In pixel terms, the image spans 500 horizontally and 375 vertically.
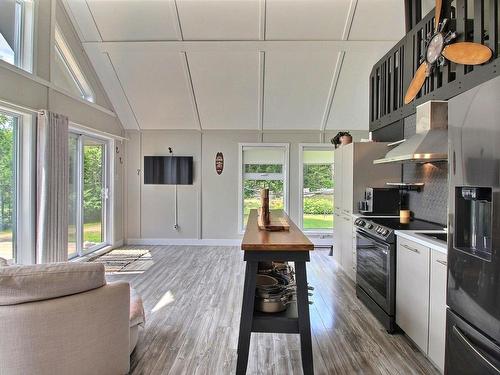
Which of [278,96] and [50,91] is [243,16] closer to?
[278,96]

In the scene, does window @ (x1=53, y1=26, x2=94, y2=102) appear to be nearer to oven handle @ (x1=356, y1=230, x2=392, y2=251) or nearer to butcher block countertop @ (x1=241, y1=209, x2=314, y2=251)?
butcher block countertop @ (x1=241, y1=209, x2=314, y2=251)

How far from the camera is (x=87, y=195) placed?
5.25 metres

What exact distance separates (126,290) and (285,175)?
4.79 meters

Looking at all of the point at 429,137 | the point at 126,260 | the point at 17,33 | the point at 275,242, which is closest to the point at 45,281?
the point at 275,242

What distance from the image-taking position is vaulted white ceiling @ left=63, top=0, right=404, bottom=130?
13.9 feet

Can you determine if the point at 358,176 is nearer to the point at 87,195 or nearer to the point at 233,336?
the point at 233,336

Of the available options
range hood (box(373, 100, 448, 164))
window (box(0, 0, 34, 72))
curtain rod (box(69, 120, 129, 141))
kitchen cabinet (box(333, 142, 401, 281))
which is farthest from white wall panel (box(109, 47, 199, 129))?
range hood (box(373, 100, 448, 164))

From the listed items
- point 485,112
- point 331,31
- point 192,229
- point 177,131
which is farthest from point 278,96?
point 485,112

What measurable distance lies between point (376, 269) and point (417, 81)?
76.1 inches

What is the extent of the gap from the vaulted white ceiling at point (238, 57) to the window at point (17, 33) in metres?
0.87

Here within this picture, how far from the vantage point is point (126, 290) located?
1961 mm

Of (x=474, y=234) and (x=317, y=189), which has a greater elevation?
(x=317, y=189)

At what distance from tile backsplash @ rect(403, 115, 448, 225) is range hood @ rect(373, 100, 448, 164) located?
1.48ft

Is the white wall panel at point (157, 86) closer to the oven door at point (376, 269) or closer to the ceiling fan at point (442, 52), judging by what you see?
the ceiling fan at point (442, 52)
